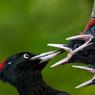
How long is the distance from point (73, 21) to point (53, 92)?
1224 mm

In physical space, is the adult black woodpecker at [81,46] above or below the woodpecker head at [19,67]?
above

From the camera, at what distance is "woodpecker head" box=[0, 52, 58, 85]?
24.6 feet

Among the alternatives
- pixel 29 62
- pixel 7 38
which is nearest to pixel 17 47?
pixel 7 38

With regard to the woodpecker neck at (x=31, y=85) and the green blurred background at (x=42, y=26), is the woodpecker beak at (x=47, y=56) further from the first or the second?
the green blurred background at (x=42, y=26)

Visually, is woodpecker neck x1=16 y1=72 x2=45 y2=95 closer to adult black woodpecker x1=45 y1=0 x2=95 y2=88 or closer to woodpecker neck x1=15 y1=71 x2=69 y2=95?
woodpecker neck x1=15 y1=71 x2=69 y2=95

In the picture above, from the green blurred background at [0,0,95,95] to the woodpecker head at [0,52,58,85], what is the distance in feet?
3.08

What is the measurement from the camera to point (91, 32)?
7.21m

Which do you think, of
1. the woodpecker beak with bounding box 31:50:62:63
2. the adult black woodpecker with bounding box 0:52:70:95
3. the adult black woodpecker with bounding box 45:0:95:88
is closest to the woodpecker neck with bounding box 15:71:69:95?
the adult black woodpecker with bounding box 0:52:70:95

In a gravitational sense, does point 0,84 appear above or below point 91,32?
below

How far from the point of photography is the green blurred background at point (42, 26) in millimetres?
8555

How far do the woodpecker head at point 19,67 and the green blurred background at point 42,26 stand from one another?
94cm

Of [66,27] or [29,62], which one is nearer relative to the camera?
[29,62]

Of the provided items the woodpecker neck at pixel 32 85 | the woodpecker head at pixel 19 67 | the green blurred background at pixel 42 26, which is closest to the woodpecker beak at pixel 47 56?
the woodpecker head at pixel 19 67

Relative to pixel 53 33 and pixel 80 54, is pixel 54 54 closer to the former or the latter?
pixel 80 54
